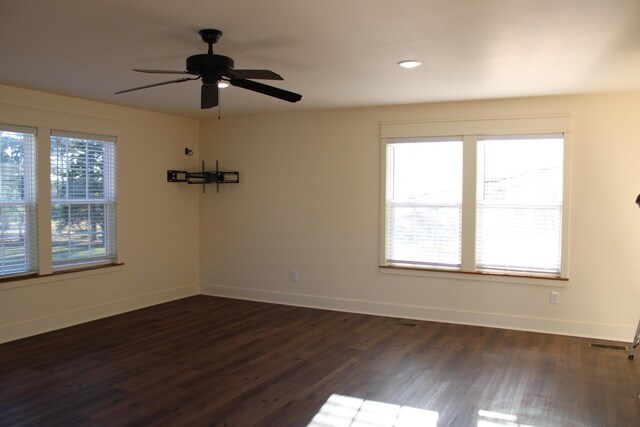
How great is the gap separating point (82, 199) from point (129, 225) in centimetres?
70

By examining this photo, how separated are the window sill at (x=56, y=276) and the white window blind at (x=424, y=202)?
10.6 feet

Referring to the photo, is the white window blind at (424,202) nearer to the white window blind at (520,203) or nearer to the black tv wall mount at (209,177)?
the white window blind at (520,203)

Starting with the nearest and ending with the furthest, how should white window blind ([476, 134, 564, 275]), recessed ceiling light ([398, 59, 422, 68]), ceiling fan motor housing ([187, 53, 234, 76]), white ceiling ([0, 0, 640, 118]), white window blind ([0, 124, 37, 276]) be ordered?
white ceiling ([0, 0, 640, 118]), ceiling fan motor housing ([187, 53, 234, 76]), recessed ceiling light ([398, 59, 422, 68]), white window blind ([0, 124, 37, 276]), white window blind ([476, 134, 564, 275])

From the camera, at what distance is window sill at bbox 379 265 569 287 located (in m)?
5.13

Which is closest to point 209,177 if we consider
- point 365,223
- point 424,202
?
point 365,223

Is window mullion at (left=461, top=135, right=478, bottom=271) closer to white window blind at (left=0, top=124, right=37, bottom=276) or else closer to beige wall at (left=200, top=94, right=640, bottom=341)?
beige wall at (left=200, top=94, right=640, bottom=341)

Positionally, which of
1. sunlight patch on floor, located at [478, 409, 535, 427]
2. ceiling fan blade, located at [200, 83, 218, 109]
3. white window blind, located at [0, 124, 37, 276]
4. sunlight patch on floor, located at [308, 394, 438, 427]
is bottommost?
sunlight patch on floor, located at [308, 394, 438, 427]

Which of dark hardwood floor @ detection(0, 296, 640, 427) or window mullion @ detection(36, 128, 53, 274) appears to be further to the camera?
window mullion @ detection(36, 128, 53, 274)

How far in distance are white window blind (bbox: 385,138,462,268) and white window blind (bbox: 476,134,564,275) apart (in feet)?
0.88

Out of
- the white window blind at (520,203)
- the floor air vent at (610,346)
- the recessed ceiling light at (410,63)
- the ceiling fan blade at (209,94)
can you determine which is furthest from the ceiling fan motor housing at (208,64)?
the floor air vent at (610,346)

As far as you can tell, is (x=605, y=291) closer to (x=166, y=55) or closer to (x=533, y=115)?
(x=533, y=115)

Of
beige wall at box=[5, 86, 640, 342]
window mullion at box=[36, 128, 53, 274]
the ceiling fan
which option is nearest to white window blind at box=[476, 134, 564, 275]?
beige wall at box=[5, 86, 640, 342]

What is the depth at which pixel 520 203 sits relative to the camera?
207 inches

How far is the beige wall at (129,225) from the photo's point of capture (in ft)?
16.2
